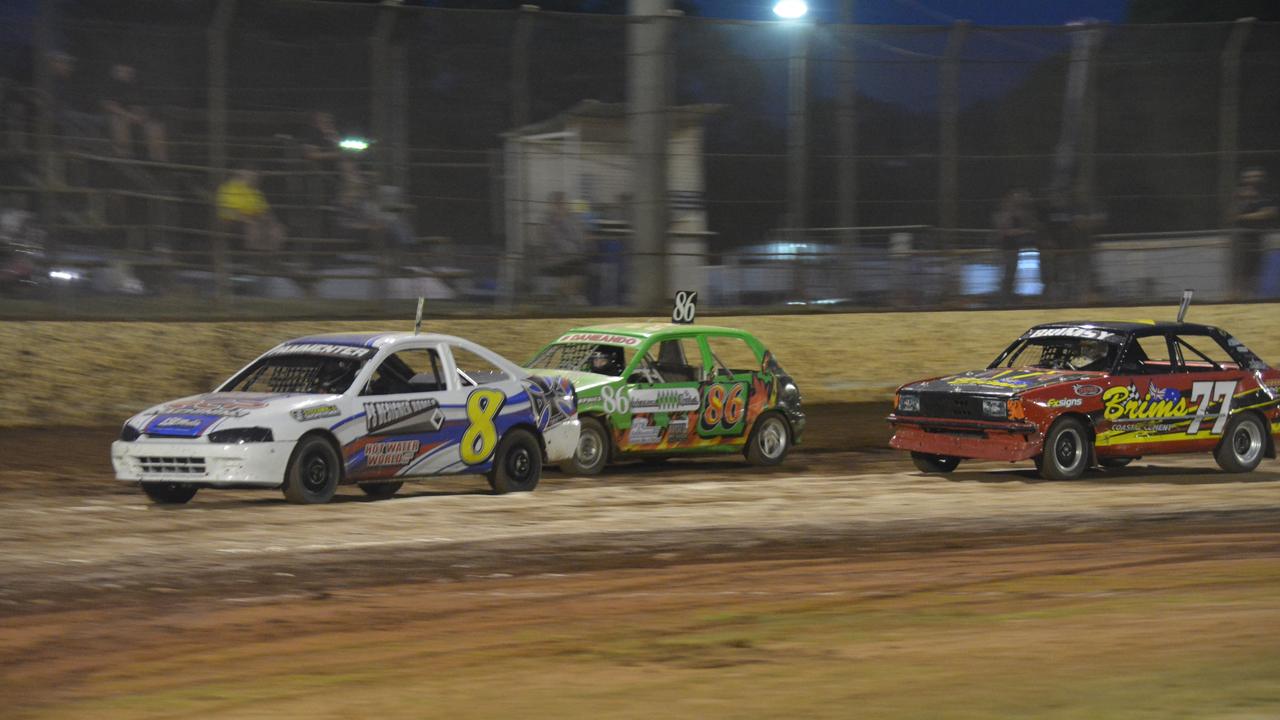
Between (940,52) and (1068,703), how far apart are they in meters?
18.9

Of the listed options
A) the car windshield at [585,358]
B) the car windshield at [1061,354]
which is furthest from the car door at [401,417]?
the car windshield at [1061,354]

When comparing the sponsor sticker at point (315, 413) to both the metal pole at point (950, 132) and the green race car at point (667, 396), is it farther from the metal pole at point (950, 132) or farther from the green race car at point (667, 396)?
the metal pole at point (950, 132)

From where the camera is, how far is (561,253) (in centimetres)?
2233

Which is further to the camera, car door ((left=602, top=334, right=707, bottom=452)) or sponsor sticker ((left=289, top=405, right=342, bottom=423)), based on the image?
car door ((left=602, top=334, right=707, bottom=452))

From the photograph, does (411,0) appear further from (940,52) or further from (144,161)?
(144,161)

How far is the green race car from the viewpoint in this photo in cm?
1617

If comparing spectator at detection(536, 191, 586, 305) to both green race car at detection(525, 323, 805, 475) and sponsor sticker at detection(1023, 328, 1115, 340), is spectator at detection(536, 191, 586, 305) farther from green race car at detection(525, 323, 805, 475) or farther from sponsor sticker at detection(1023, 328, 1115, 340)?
sponsor sticker at detection(1023, 328, 1115, 340)

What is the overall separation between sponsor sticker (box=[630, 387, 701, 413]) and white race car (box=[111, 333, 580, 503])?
150cm

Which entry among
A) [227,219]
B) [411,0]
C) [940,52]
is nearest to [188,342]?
[227,219]

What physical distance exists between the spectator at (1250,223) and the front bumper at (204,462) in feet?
56.8

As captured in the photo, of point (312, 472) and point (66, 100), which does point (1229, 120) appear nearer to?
point (66, 100)

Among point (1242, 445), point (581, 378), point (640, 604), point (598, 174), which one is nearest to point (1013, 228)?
point (598, 174)

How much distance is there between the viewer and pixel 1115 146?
24.7 m

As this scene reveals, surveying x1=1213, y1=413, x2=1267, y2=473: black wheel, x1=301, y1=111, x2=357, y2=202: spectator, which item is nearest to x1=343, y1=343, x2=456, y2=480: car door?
x1=301, y1=111, x2=357, y2=202: spectator
